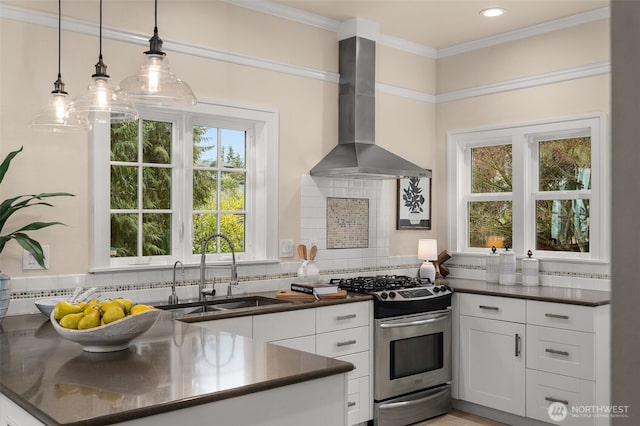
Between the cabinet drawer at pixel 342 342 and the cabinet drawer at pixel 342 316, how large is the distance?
3cm

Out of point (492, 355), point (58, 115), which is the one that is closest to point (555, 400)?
point (492, 355)

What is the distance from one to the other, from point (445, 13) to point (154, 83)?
2880mm

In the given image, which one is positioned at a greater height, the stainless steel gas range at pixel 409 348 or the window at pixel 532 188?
the window at pixel 532 188

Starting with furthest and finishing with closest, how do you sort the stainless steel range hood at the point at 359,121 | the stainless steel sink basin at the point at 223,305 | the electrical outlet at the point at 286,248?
the stainless steel range hood at the point at 359,121 → the electrical outlet at the point at 286,248 → the stainless steel sink basin at the point at 223,305

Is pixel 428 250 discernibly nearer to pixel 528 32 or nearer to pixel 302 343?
pixel 302 343

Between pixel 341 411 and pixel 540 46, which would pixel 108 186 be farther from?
pixel 540 46

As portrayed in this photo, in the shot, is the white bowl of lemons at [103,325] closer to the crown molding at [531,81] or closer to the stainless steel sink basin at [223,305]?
the stainless steel sink basin at [223,305]

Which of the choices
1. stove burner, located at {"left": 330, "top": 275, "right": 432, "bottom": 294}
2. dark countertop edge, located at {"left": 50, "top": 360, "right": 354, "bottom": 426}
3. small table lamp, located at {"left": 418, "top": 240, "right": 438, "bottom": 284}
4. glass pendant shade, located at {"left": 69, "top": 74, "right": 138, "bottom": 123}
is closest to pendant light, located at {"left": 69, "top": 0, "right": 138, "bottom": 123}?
glass pendant shade, located at {"left": 69, "top": 74, "right": 138, "bottom": 123}

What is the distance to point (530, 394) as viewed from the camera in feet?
13.1

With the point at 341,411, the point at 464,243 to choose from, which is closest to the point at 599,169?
the point at 464,243

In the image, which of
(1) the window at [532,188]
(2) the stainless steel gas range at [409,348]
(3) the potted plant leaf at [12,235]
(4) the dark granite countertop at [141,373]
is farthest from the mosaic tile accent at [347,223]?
(4) the dark granite countertop at [141,373]

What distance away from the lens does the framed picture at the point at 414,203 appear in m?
5.06

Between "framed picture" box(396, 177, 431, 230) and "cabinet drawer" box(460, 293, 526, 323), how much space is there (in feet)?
2.98

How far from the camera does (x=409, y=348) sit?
4.19m
